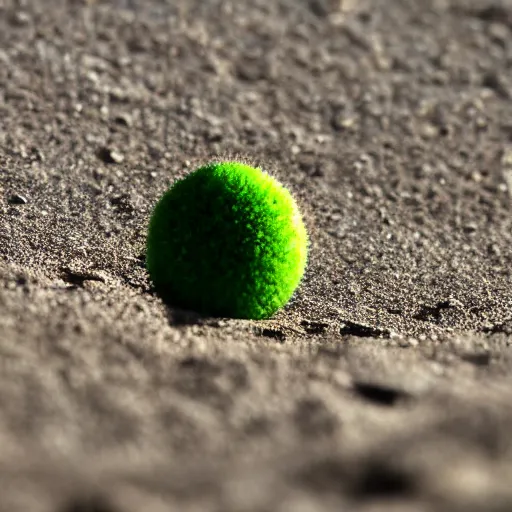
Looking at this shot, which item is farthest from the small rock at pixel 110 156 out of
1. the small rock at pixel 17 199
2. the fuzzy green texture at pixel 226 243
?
the fuzzy green texture at pixel 226 243

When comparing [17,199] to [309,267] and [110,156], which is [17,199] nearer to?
[110,156]

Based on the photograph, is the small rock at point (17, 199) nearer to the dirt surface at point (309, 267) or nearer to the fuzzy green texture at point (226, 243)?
the dirt surface at point (309, 267)

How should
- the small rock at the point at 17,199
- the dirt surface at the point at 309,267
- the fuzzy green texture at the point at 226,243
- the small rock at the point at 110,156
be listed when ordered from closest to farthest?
the dirt surface at the point at 309,267 < the fuzzy green texture at the point at 226,243 < the small rock at the point at 17,199 < the small rock at the point at 110,156

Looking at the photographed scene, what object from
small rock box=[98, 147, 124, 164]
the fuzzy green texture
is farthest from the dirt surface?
the fuzzy green texture

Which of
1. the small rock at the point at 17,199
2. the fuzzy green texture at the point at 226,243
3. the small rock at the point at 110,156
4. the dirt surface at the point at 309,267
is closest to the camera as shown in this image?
the dirt surface at the point at 309,267

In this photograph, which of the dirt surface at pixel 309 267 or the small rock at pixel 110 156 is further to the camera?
the small rock at pixel 110 156

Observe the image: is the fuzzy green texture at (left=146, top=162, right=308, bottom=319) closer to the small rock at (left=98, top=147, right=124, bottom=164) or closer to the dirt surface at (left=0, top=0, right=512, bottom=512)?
the dirt surface at (left=0, top=0, right=512, bottom=512)

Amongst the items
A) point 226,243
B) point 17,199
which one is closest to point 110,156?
point 17,199
